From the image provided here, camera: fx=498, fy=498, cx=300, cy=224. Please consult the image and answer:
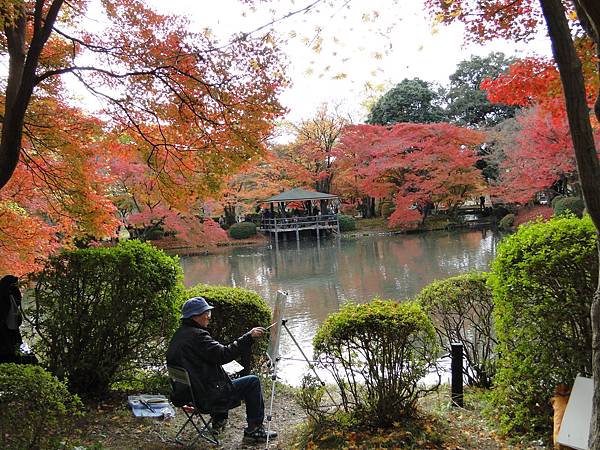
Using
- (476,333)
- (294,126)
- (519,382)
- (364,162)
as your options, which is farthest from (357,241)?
(519,382)

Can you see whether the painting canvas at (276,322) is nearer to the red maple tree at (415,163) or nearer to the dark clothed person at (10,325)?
the dark clothed person at (10,325)

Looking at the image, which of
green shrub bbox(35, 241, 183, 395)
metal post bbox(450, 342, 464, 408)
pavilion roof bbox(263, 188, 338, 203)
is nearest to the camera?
green shrub bbox(35, 241, 183, 395)

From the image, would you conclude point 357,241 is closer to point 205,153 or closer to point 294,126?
point 294,126

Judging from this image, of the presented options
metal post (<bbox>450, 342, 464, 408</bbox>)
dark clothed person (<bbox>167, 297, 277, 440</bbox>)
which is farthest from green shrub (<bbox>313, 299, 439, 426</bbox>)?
metal post (<bbox>450, 342, 464, 408</bbox>)

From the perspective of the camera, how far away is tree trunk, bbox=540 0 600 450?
228 cm

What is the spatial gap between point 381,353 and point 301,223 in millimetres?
25181

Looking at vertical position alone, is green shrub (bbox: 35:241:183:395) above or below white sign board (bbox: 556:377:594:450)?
above

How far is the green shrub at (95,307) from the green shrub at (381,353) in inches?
70.7

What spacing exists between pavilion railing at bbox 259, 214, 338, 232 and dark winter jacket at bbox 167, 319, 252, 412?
24558mm

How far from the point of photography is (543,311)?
305 centimetres

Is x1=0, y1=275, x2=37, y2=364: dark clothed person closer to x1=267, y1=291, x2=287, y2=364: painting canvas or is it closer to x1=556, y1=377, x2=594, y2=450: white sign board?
x1=267, y1=291, x2=287, y2=364: painting canvas

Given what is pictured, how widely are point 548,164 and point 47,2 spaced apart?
20351 mm

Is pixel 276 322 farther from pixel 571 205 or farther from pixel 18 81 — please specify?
pixel 571 205

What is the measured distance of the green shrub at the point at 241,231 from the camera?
94.1 ft
